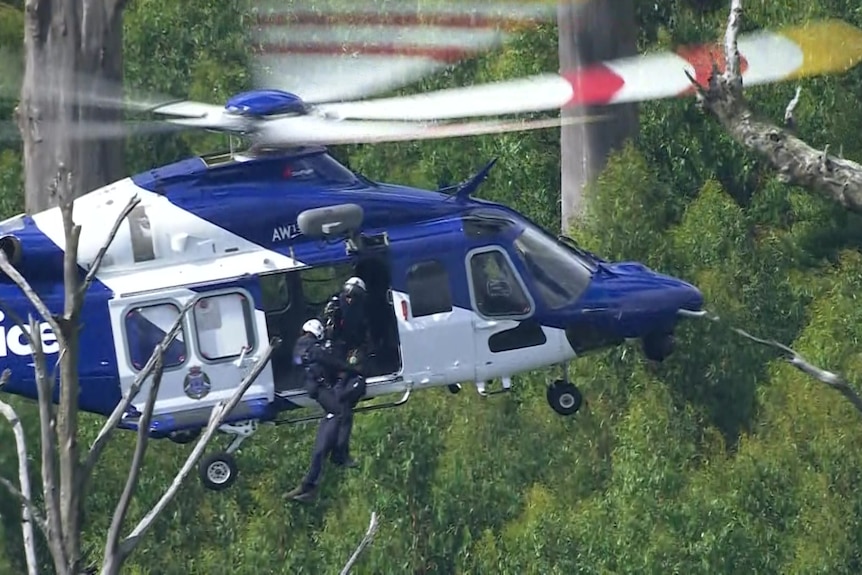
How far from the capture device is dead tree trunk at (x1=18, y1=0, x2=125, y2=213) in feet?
51.0

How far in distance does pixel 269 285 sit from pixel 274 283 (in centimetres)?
3

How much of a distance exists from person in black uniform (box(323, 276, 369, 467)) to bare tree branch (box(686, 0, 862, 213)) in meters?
3.89

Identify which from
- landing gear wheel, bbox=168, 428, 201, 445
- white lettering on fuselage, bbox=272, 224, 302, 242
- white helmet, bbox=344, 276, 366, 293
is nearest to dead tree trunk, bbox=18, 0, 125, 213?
landing gear wheel, bbox=168, 428, 201, 445

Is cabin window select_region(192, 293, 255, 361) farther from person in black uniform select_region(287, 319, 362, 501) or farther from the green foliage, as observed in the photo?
the green foliage

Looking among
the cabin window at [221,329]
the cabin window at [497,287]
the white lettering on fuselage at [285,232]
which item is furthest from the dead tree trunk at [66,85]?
the cabin window at [497,287]

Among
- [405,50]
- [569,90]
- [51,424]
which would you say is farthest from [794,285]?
[51,424]

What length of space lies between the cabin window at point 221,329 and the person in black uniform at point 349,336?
Result: 447 mm

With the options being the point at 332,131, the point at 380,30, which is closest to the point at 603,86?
the point at 332,131

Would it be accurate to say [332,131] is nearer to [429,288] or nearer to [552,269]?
[429,288]

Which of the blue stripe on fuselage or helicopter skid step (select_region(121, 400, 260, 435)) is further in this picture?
helicopter skid step (select_region(121, 400, 260, 435))

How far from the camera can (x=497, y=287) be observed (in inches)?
453

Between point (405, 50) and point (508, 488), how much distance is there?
222 inches

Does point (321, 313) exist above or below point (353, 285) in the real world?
below

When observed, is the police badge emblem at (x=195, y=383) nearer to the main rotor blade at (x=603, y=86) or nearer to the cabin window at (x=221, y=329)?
the cabin window at (x=221, y=329)
